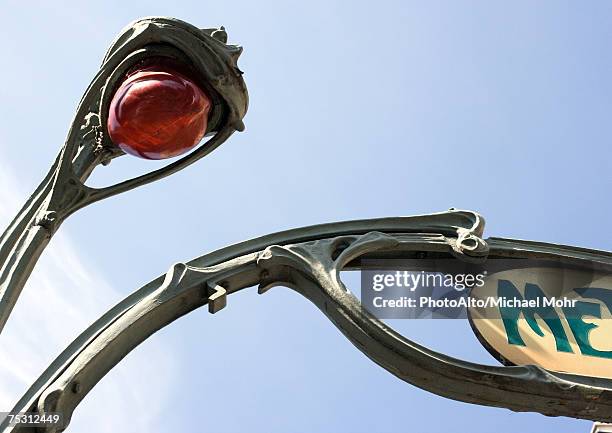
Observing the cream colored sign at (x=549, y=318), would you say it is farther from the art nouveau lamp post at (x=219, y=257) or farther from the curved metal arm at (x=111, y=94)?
the curved metal arm at (x=111, y=94)

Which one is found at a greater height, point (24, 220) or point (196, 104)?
point (196, 104)

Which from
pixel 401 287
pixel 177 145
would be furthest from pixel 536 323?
pixel 177 145

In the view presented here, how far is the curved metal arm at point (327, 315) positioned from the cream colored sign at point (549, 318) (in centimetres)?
23

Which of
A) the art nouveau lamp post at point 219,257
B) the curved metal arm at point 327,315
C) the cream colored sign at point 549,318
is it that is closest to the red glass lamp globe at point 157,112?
the art nouveau lamp post at point 219,257

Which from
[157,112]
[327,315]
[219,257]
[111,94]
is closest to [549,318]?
[327,315]

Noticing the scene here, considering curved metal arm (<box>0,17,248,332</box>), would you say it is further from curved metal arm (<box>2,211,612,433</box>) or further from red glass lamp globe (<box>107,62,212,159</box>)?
curved metal arm (<box>2,211,612,433</box>)

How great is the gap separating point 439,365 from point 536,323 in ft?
2.32

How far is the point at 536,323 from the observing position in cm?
425

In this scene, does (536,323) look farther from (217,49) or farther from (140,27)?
(140,27)

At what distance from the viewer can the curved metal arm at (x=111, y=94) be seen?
4.24 m

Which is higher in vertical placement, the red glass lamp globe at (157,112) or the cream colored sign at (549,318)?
the red glass lamp globe at (157,112)

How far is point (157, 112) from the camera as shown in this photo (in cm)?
423

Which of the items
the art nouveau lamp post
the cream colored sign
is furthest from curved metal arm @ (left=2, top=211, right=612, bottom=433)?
the cream colored sign

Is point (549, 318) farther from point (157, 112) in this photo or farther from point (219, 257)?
point (157, 112)
